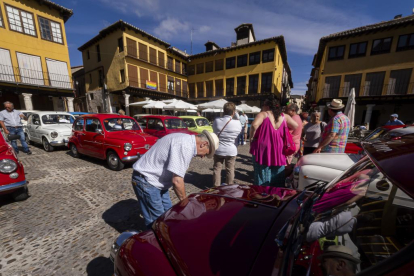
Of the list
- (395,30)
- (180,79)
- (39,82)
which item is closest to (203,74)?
(180,79)

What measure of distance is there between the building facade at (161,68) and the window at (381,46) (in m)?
8.95

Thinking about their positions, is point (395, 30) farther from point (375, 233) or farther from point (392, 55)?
point (375, 233)

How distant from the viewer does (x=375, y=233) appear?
0.92 m

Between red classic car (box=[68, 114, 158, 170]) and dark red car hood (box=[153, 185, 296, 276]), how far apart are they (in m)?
4.02

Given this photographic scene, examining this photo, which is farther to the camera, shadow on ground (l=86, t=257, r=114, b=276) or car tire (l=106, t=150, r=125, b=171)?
car tire (l=106, t=150, r=125, b=171)

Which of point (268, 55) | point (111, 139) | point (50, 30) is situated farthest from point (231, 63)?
point (111, 139)

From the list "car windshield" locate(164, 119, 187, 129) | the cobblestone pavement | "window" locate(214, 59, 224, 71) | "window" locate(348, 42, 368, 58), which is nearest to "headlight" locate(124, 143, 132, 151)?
the cobblestone pavement

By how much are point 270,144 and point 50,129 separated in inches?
350

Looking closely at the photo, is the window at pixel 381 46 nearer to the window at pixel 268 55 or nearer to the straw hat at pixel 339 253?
the window at pixel 268 55

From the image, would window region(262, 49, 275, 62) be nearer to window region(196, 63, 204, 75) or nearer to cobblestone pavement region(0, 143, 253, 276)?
window region(196, 63, 204, 75)

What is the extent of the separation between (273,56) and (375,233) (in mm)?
24448

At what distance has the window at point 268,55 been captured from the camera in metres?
21.7

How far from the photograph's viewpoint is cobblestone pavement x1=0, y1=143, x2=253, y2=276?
7.06ft

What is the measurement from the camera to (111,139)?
17.3ft
